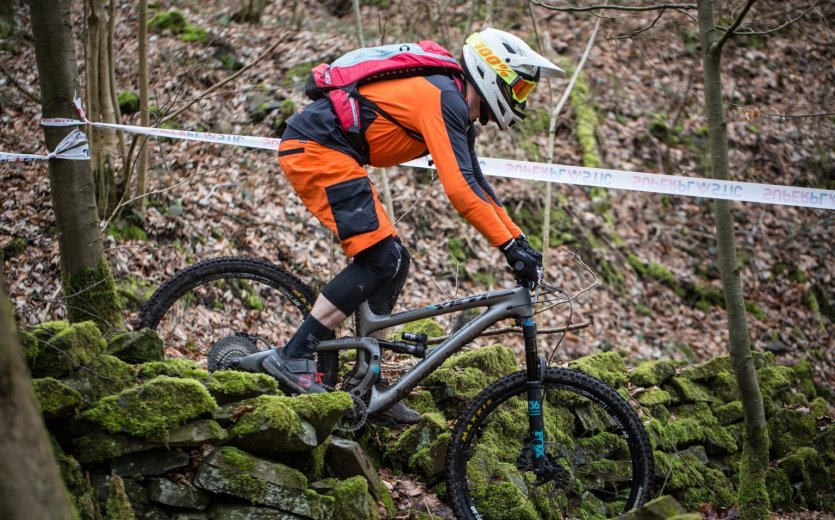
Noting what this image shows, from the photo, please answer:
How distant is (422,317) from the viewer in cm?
418

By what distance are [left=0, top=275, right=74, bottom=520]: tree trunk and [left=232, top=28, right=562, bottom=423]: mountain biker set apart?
2407mm

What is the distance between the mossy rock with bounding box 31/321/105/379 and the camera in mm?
3311

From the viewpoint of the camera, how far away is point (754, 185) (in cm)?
597

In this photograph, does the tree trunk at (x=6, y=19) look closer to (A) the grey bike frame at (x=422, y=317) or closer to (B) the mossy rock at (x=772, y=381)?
(A) the grey bike frame at (x=422, y=317)

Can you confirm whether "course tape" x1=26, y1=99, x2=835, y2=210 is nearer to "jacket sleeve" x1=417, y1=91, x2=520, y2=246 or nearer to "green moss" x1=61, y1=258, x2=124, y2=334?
"green moss" x1=61, y1=258, x2=124, y2=334

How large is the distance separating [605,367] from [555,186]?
16.6 feet

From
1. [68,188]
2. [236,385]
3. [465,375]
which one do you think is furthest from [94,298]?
[465,375]

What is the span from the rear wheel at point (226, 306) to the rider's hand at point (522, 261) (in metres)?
1.20

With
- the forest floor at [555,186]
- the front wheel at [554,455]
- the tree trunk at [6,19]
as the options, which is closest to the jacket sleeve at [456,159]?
the front wheel at [554,455]

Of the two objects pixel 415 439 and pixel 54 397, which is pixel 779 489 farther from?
pixel 54 397

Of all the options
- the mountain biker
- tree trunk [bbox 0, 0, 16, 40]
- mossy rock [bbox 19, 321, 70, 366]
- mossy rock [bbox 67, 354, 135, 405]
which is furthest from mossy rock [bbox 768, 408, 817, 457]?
tree trunk [bbox 0, 0, 16, 40]

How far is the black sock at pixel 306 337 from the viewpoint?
4.07 metres

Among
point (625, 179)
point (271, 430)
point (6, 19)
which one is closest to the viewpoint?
point (271, 430)

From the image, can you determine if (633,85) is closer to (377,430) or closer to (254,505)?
(377,430)
